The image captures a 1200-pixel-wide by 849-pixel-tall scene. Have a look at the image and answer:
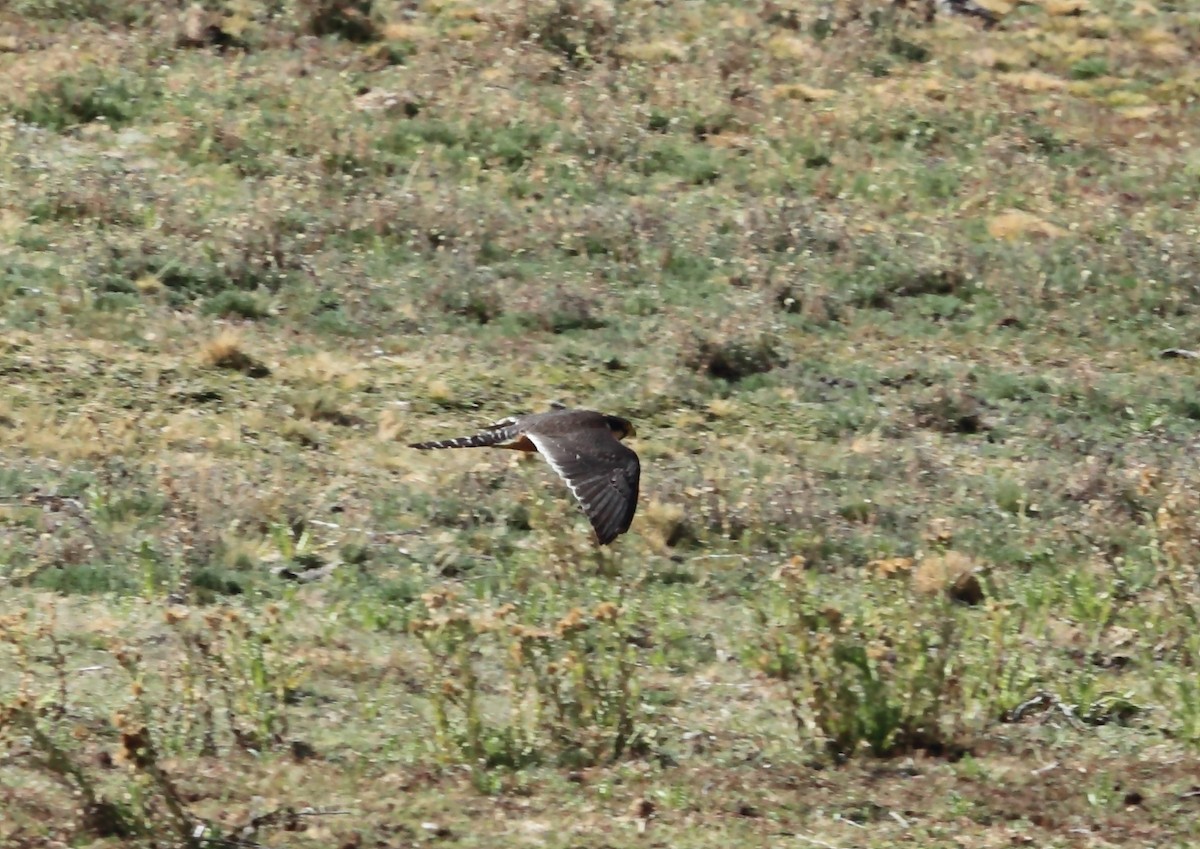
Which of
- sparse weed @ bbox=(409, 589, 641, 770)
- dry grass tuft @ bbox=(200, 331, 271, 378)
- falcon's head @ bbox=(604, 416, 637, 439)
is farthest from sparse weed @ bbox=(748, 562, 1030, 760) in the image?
dry grass tuft @ bbox=(200, 331, 271, 378)

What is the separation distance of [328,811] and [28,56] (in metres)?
13.2

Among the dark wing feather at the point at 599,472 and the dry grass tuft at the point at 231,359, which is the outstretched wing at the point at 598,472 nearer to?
the dark wing feather at the point at 599,472

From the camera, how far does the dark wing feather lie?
24.7ft

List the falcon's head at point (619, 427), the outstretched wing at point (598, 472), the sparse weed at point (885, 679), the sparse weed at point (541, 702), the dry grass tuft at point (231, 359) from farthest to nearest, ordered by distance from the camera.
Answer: the dry grass tuft at point (231, 359) → the falcon's head at point (619, 427) → the outstretched wing at point (598, 472) → the sparse weed at point (885, 679) → the sparse weed at point (541, 702)

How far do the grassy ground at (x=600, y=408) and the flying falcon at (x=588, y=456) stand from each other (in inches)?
21.9

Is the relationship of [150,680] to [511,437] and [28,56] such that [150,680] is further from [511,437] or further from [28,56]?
[28,56]

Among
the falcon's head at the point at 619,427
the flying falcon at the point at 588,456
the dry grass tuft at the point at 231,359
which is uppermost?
the flying falcon at the point at 588,456

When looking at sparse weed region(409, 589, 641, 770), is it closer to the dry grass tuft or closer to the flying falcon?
the flying falcon

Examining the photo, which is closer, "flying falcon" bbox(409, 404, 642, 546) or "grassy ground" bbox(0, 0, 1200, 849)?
"grassy ground" bbox(0, 0, 1200, 849)

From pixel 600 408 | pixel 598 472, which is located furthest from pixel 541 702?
pixel 600 408

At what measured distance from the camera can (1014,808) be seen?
6875mm

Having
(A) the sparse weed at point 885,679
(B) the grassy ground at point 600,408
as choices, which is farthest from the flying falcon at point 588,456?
(A) the sparse weed at point 885,679

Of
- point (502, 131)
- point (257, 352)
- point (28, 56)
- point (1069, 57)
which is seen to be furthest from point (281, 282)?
point (1069, 57)

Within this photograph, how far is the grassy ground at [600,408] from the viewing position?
277 inches
